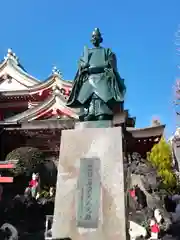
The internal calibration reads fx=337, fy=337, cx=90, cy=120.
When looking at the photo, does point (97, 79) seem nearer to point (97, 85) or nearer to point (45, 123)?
point (97, 85)

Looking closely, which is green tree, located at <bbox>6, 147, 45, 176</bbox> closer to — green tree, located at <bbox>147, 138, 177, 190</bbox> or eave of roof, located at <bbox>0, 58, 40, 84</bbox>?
green tree, located at <bbox>147, 138, 177, 190</bbox>

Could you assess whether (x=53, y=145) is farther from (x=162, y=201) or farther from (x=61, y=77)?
(x=162, y=201)

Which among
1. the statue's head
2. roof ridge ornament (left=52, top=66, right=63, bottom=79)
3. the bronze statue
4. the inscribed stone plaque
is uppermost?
roof ridge ornament (left=52, top=66, right=63, bottom=79)

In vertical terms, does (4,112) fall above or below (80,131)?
above

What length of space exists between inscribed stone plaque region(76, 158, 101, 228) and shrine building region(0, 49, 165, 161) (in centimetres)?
971

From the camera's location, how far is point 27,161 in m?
13.5

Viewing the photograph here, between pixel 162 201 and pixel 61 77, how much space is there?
409 inches

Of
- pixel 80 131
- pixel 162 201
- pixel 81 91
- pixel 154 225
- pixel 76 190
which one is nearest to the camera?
pixel 76 190

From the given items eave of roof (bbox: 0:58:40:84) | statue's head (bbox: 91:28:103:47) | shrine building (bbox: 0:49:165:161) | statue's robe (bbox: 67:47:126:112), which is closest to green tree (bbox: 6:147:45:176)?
shrine building (bbox: 0:49:165:161)

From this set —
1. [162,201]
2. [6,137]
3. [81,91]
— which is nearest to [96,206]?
[81,91]

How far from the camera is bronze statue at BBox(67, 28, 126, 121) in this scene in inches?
227

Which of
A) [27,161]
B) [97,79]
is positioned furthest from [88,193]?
[27,161]

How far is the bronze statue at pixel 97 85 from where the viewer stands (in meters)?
5.77

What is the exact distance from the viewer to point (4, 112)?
21359 mm
